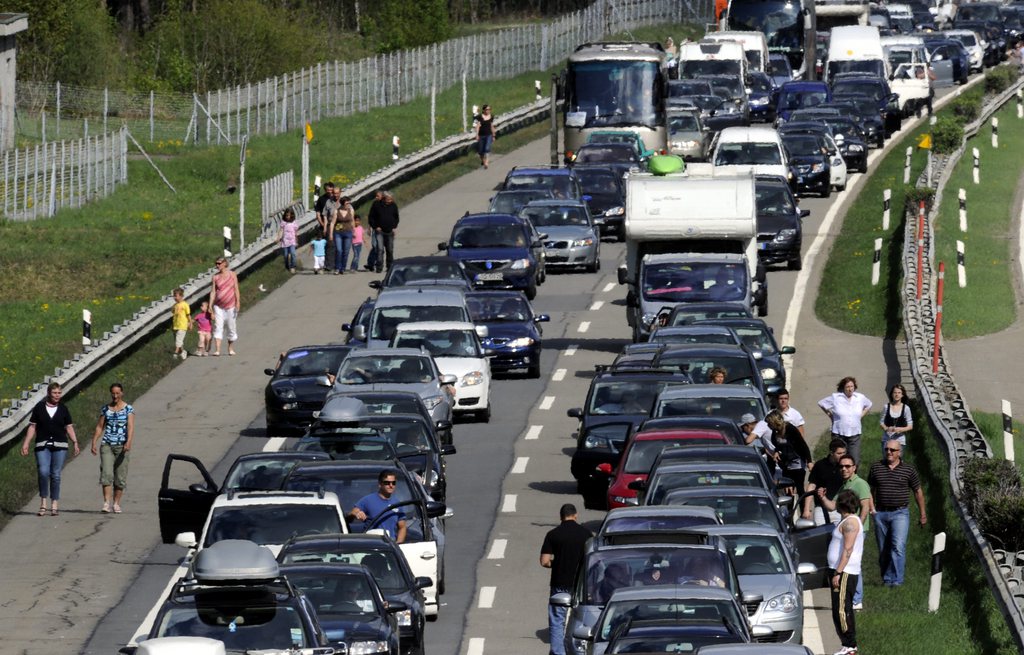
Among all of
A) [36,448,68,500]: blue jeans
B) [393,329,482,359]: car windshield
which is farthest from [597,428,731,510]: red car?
[393,329,482,359]: car windshield

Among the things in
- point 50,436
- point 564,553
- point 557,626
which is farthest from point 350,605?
point 50,436

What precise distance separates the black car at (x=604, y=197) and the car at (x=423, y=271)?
1014cm

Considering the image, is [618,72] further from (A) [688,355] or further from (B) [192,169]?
(A) [688,355]

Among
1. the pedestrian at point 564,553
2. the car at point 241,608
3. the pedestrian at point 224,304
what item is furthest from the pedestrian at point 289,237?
the car at point 241,608

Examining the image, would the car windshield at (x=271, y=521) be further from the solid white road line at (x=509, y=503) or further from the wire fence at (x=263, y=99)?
the wire fence at (x=263, y=99)

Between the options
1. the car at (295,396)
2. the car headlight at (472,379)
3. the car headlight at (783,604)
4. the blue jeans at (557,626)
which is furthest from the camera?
the car headlight at (472,379)

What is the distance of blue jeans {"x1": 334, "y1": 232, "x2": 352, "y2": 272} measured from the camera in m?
45.3

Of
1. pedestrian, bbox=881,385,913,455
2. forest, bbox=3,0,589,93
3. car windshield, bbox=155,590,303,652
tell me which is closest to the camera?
car windshield, bbox=155,590,303,652

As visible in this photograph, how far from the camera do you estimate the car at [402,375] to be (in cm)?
2927

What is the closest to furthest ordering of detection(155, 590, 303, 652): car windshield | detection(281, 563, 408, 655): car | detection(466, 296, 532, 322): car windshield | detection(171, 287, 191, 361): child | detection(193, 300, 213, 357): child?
detection(155, 590, 303, 652): car windshield
detection(281, 563, 408, 655): car
detection(466, 296, 532, 322): car windshield
detection(171, 287, 191, 361): child
detection(193, 300, 213, 357): child

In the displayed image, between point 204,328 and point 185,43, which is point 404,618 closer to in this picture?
point 204,328

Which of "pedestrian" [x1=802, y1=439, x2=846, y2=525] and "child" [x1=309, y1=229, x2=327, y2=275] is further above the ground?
"pedestrian" [x1=802, y1=439, x2=846, y2=525]

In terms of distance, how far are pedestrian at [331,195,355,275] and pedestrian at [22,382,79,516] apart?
18067 millimetres

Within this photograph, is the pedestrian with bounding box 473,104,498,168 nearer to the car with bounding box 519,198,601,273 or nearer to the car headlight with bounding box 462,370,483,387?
the car with bounding box 519,198,601,273
